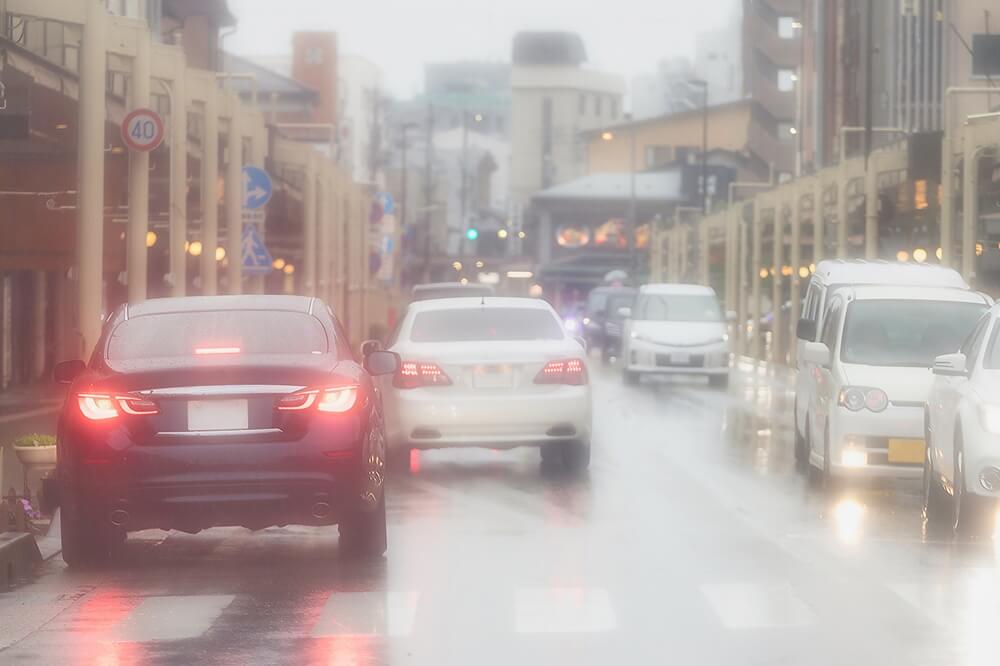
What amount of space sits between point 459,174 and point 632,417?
Answer: 479 feet

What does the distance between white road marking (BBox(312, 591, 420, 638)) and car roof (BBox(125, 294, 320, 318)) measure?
246 centimetres

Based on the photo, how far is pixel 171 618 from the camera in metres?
10.2

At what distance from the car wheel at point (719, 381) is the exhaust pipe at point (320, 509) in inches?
1072

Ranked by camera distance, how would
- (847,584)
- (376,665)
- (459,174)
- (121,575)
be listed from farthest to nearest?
(459,174), (121,575), (847,584), (376,665)

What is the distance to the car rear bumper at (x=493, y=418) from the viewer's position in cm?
1814

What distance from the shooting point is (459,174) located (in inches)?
6836

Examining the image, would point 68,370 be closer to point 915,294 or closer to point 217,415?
point 217,415

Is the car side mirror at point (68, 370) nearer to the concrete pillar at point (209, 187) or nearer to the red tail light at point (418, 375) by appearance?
the red tail light at point (418, 375)

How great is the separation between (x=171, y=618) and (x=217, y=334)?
108 inches

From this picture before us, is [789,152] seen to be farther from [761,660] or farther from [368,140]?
[761,660]

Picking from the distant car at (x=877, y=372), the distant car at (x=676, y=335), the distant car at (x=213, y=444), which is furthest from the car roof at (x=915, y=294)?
the distant car at (x=676, y=335)

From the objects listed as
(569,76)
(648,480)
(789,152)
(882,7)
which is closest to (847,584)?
(648,480)

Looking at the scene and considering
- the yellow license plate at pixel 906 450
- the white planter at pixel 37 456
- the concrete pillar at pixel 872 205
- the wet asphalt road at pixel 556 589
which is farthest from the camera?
the concrete pillar at pixel 872 205

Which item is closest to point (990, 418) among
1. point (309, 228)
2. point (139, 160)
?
point (139, 160)
